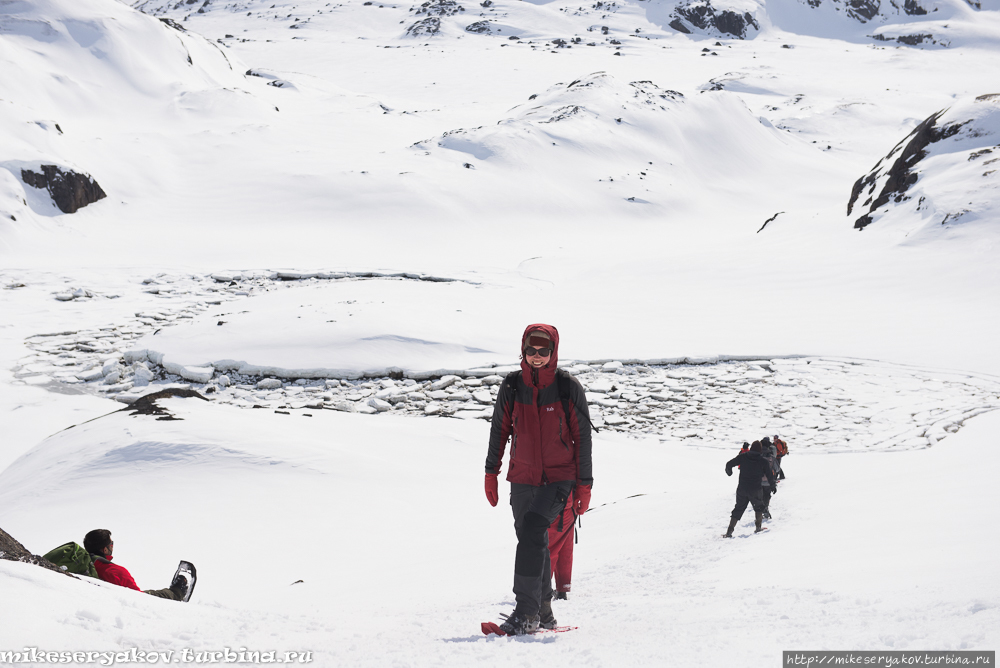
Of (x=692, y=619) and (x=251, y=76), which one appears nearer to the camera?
(x=692, y=619)

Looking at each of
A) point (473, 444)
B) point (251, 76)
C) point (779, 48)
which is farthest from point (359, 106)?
point (779, 48)

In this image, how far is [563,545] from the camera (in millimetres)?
4262

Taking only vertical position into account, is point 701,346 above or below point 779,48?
below

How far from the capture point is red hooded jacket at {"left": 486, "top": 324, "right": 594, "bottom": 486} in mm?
3709

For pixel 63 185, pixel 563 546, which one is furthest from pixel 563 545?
pixel 63 185

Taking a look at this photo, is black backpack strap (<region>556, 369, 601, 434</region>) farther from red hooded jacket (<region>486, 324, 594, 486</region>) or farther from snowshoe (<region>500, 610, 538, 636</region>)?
snowshoe (<region>500, 610, 538, 636</region>)

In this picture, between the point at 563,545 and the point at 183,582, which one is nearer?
the point at 563,545

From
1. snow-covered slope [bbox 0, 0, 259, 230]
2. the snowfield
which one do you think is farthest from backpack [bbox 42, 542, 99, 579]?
snow-covered slope [bbox 0, 0, 259, 230]

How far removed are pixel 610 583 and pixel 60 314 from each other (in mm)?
16403

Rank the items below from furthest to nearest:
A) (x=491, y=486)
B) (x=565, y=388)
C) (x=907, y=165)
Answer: (x=907, y=165), (x=491, y=486), (x=565, y=388)

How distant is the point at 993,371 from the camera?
40.4 ft

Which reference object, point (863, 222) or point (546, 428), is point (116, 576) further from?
point (863, 222)

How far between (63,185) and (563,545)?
26.3 metres

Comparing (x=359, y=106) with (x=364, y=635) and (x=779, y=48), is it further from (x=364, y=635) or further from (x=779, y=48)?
(x=779, y=48)
